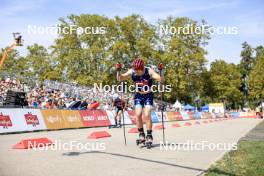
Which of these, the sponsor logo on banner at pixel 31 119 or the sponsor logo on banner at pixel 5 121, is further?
the sponsor logo on banner at pixel 31 119

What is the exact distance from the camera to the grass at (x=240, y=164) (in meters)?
6.80

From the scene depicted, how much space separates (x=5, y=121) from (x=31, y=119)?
2136 mm

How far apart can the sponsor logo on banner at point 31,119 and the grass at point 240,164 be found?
12258 millimetres

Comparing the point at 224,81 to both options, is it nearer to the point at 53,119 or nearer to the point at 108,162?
the point at 53,119

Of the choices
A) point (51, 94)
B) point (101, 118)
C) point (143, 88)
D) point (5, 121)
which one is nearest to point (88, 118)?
point (101, 118)

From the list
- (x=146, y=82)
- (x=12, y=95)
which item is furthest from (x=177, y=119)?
(x=146, y=82)

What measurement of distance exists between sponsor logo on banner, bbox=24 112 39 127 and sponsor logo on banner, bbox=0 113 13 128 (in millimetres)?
1377

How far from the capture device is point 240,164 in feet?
25.7

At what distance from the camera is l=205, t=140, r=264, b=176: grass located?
6801 mm

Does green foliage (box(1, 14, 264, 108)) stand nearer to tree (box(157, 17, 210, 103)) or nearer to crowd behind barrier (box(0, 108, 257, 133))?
tree (box(157, 17, 210, 103))

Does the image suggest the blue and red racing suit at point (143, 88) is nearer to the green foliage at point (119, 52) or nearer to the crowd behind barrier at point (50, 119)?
the crowd behind barrier at point (50, 119)

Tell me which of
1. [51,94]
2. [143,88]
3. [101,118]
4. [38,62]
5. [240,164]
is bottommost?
[240,164]

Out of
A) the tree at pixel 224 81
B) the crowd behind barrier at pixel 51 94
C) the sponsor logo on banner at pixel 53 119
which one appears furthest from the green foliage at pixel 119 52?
the sponsor logo on banner at pixel 53 119

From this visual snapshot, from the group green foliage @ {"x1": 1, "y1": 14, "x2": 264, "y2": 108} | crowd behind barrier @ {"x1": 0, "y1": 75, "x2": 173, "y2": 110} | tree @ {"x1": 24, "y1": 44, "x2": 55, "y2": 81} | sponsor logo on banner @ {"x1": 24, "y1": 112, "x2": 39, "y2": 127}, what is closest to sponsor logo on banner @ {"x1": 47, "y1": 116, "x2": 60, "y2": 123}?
crowd behind barrier @ {"x1": 0, "y1": 75, "x2": 173, "y2": 110}
